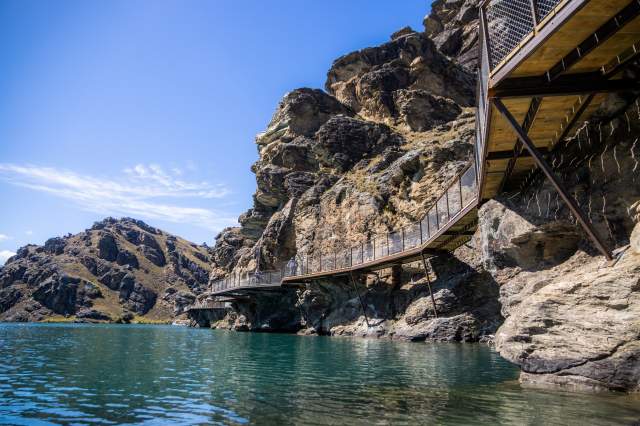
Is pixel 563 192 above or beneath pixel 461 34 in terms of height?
beneath

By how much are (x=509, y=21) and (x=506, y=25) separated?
372 mm

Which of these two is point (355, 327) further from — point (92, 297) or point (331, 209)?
point (92, 297)

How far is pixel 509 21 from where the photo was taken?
11.0m

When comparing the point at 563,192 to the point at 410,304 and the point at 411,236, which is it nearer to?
the point at 411,236

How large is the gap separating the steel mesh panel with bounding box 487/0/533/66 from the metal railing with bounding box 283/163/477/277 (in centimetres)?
913

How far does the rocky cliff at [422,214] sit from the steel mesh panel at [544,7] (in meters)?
4.34

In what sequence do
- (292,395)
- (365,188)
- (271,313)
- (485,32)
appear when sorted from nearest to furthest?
(292,395)
(485,32)
(365,188)
(271,313)

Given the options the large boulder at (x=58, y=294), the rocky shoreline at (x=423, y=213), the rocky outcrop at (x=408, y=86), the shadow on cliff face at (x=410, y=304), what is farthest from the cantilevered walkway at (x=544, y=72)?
the large boulder at (x=58, y=294)

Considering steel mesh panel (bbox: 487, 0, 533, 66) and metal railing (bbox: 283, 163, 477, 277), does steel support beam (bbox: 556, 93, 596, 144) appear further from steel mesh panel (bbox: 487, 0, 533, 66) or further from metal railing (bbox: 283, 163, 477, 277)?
metal railing (bbox: 283, 163, 477, 277)

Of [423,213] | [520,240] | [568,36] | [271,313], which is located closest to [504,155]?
[520,240]

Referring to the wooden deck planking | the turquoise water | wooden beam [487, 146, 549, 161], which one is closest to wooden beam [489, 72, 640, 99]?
the wooden deck planking

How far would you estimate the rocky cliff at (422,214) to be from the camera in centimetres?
1146

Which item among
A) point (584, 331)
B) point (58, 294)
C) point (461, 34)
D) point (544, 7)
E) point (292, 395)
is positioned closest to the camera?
point (544, 7)

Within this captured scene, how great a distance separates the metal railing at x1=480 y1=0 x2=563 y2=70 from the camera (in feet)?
32.4
